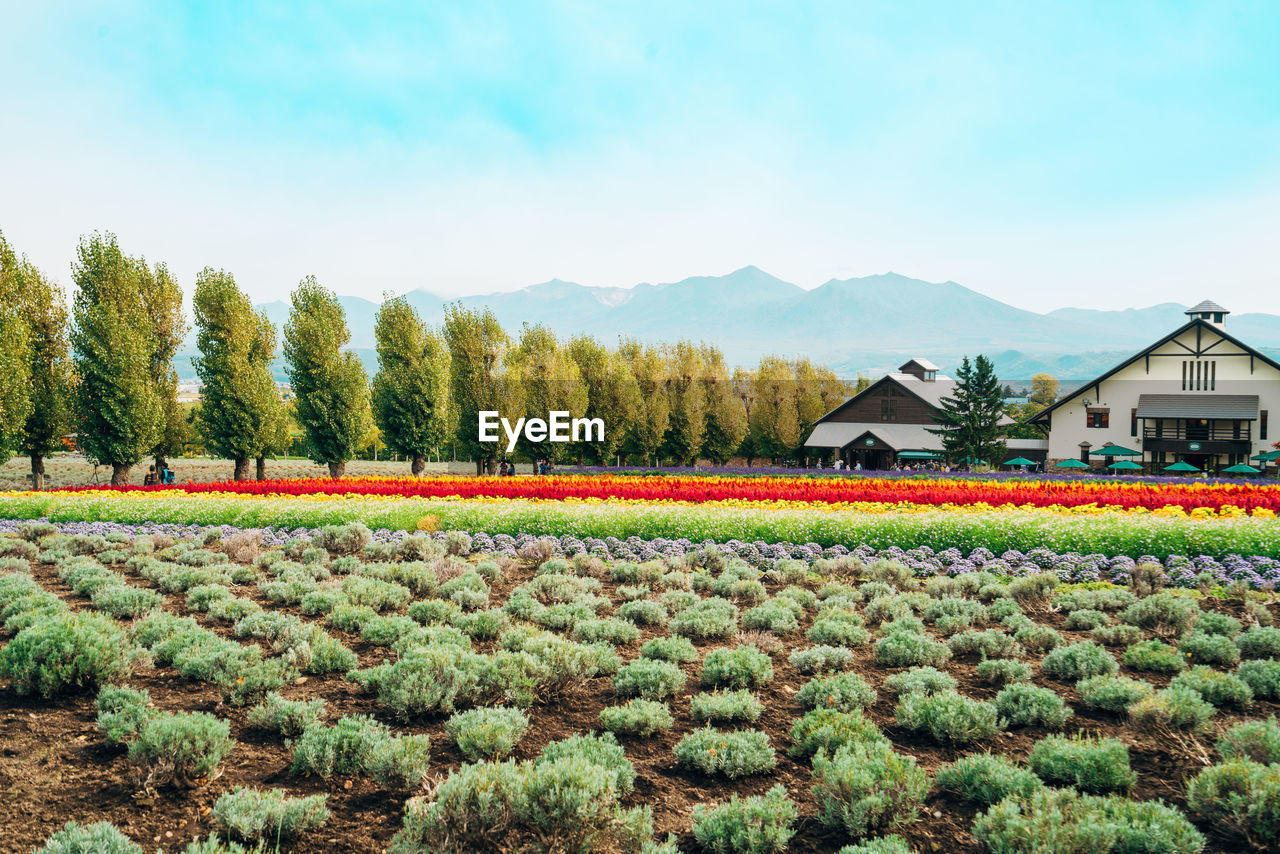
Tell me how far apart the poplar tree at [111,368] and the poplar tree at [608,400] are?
22.6 m

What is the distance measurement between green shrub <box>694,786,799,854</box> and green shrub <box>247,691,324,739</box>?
11.1ft

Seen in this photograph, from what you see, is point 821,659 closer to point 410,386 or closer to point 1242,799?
point 1242,799

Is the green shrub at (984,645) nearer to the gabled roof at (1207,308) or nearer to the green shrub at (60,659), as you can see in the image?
the green shrub at (60,659)

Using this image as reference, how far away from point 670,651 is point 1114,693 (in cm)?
415

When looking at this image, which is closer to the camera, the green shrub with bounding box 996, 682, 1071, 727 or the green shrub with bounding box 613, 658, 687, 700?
the green shrub with bounding box 996, 682, 1071, 727

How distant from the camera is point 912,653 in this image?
24.3 ft

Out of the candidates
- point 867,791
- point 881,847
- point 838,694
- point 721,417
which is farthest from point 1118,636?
point 721,417

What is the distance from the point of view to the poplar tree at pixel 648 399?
46.1 m

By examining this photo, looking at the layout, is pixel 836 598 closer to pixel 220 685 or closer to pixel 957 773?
pixel 957 773

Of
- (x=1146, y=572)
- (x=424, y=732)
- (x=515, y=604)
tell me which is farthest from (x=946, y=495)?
(x=424, y=732)

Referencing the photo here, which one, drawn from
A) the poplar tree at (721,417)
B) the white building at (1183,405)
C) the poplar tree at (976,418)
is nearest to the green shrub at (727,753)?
the poplar tree at (976,418)

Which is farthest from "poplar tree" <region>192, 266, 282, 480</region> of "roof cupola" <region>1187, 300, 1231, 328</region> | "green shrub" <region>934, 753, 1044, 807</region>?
"roof cupola" <region>1187, 300, 1231, 328</region>

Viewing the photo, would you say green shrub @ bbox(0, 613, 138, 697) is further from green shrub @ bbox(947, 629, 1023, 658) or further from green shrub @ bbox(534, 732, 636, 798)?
green shrub @ bbox(947, 629, 1023, 658)

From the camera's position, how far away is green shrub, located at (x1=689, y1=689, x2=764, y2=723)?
239 inches
